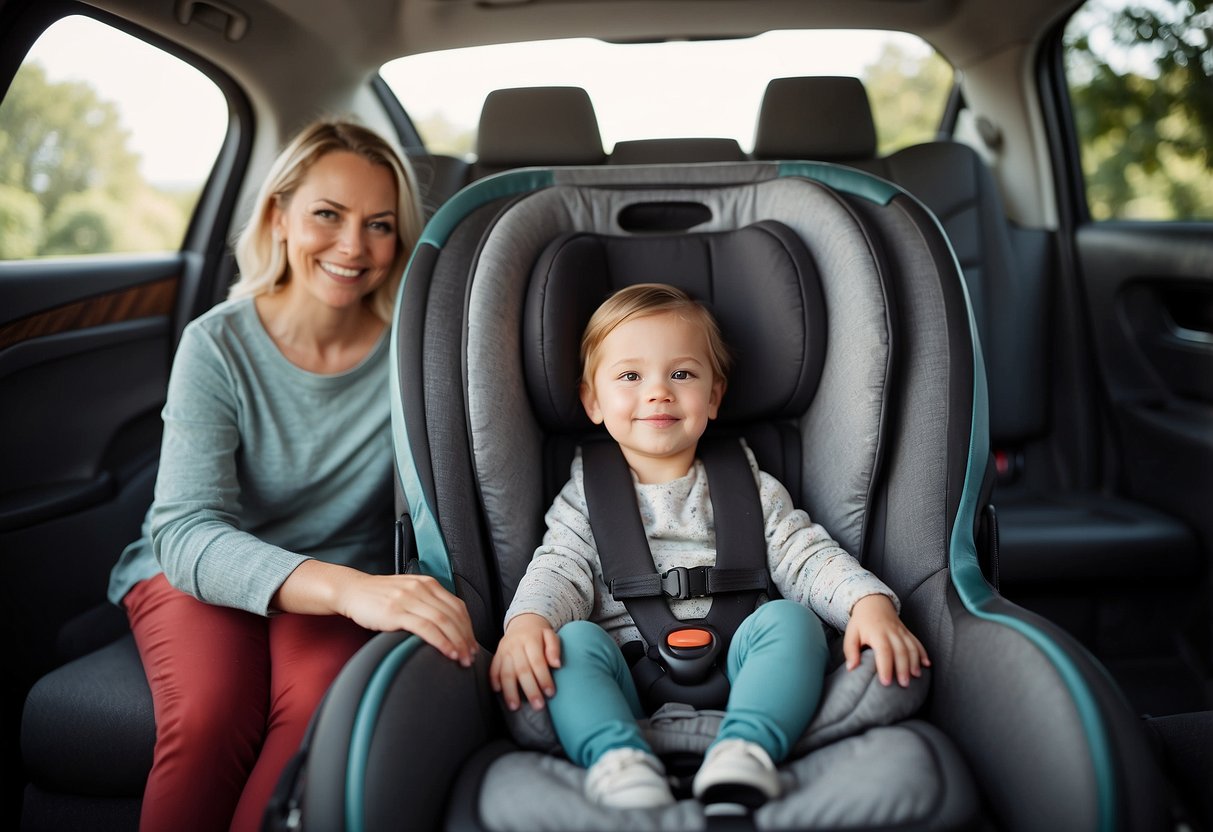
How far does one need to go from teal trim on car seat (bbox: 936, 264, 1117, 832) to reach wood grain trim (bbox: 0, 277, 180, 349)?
1988mm

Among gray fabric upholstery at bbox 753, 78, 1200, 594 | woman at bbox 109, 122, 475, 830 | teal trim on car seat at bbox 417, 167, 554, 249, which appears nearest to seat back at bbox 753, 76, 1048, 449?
gray fabric upholstery at bbox 753, 78, 1200, 594

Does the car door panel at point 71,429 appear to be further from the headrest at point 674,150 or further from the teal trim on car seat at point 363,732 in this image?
the headrest at point 674,150

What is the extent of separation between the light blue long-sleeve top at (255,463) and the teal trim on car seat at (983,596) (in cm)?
110

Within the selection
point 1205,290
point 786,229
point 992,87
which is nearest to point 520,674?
point 786,229

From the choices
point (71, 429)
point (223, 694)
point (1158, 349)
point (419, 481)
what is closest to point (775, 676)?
point (419, 481)

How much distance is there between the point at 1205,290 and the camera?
251cm

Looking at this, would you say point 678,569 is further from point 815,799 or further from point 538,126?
point 538,126

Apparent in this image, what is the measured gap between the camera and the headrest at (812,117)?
8.94 feet

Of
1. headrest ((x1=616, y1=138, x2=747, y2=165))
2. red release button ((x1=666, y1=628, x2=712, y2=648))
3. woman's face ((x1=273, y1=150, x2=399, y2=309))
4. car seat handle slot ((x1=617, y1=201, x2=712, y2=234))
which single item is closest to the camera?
red release button ((x1=666, y1=628, x2=712, y2=648))

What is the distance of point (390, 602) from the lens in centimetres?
140

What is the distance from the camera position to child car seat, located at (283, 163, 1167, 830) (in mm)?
1188

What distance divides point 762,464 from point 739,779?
78 cm

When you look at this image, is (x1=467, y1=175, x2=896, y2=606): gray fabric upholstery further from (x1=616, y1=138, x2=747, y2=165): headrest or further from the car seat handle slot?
(x1=616, y1=138, x2=747, y2=165): headrest

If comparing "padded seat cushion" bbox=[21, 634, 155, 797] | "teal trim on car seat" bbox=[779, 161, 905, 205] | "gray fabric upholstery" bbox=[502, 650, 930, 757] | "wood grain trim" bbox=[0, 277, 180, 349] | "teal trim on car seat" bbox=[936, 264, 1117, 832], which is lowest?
"padded seat cushion" bbox=[21, 634, 155, 797]
